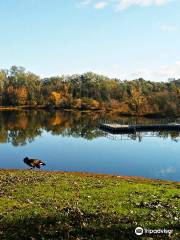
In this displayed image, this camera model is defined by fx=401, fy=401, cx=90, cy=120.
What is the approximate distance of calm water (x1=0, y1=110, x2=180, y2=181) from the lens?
5359 centimetres

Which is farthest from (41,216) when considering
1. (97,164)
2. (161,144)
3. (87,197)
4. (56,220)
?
(161,144)

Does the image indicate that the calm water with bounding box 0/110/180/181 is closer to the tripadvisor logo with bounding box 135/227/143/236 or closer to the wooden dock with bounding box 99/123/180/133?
the wooden dock with bounding box 99/123/180/133

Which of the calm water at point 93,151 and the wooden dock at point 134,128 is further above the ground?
the wooden dock at point 134,128

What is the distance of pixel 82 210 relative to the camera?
21.3 meters

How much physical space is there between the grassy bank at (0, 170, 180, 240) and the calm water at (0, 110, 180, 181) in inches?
809

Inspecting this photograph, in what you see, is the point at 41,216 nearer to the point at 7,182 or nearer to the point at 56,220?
the point at 56,220

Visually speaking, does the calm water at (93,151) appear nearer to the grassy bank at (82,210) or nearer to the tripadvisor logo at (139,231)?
the grassy bank at (82,210)

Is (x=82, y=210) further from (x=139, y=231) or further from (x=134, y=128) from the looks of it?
(x=134, y=128)

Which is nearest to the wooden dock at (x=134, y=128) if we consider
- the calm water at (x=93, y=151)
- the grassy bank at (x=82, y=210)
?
the calm water at (x=93, y=151)

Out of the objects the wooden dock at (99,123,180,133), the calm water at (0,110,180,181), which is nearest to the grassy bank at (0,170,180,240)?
the calm water at (0,110,180,181)

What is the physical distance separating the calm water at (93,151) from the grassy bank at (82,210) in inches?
809

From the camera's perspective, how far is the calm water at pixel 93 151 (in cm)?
5359

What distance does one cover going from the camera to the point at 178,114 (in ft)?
478

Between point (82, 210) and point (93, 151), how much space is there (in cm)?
4812
